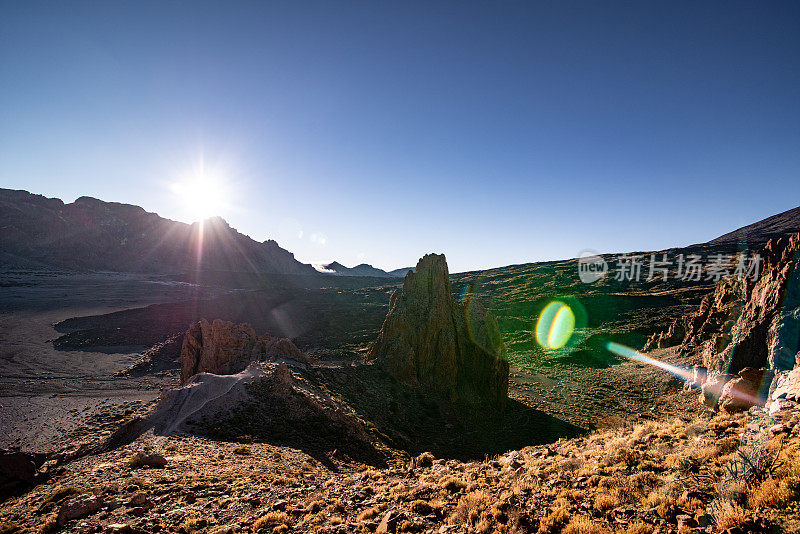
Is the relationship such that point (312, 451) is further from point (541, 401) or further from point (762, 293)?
point (762, 293)

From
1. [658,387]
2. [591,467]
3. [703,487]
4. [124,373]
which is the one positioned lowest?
[124,373]

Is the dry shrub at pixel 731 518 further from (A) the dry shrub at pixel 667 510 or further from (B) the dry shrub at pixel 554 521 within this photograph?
(B) the dry shrub at pixel 554 521

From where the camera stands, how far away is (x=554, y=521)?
7324mm

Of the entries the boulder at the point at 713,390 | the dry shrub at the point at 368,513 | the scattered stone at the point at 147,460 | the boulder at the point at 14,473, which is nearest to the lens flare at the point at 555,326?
the boulder at the point at 713,390

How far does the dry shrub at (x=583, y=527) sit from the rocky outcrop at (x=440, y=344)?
1058 inches

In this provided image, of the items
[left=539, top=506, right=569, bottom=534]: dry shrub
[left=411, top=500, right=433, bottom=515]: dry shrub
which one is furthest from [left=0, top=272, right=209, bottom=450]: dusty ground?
[left=539, top=506, right=569, bottom=534]: dry shrub

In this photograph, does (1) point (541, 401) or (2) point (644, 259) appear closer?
(1) point (541, 401)

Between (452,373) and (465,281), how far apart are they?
135565 mm

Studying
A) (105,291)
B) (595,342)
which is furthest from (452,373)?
(105,291)

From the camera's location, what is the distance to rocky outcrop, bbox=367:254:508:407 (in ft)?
112

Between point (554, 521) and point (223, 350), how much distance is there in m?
33.3

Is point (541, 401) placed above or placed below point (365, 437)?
below

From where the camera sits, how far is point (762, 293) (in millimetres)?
32219

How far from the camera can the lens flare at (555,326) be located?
75250 mm
